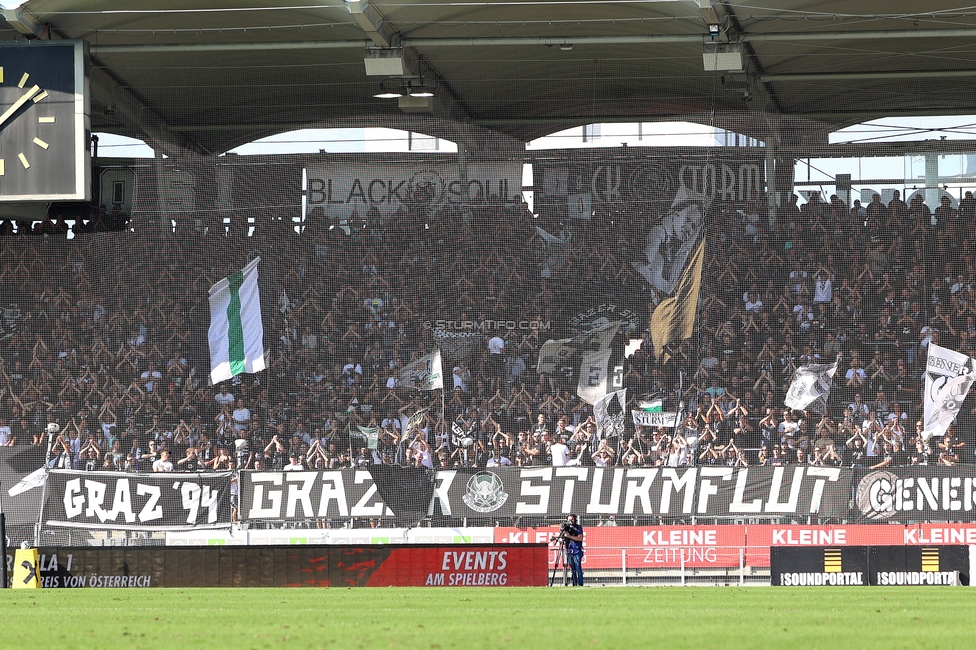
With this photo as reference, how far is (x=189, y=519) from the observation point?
21.0 meters

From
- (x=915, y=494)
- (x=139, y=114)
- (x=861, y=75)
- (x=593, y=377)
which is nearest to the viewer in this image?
(x=915, y=494)

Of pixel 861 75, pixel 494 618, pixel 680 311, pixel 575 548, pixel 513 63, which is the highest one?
pixel 513 63

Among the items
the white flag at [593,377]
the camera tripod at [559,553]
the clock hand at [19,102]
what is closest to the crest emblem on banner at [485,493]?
the camera tripod at [559,553]

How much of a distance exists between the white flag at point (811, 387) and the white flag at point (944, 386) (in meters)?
1.42

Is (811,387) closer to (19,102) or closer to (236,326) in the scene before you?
(236,326)

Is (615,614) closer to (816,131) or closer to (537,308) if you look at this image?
(537,308)

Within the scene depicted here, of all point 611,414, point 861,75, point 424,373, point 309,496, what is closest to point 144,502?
point 309,496

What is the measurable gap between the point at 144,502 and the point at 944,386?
1183 cm

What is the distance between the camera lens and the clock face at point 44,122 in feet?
67.3

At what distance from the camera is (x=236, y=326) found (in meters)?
22.2

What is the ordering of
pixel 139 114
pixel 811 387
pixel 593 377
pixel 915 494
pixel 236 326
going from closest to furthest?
pixel 915 494 → pixel 811 387 → pixel 593 377 → pixel 236 326 → pixel 139 114

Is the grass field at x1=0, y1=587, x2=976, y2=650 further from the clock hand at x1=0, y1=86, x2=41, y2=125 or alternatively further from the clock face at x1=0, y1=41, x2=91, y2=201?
the clock hand at x1=0, y1=86, x2=41, y2=125

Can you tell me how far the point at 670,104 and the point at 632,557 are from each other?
714cm

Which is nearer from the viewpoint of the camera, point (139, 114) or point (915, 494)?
point (915, 494)
